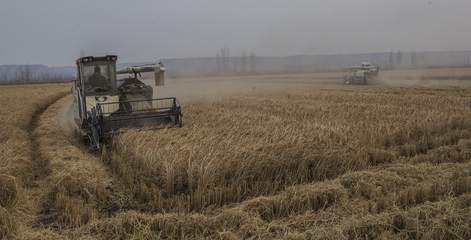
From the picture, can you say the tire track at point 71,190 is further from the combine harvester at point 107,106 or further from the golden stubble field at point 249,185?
the combine harvester at point 107,106

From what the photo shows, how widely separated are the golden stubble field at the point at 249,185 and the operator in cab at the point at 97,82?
2178mm

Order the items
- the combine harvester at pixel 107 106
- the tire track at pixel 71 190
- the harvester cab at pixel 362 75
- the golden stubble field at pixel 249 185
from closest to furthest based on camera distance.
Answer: the golden stubble field at pixel 249 185, the tire track at pixel 71 190, the combine harvester at pixel 107 106, the harvester cab at pixel 362 75

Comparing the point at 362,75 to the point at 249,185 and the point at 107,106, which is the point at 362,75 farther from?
the point at 249,185

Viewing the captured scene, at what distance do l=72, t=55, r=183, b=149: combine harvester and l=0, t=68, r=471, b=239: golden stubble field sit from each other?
583 mm

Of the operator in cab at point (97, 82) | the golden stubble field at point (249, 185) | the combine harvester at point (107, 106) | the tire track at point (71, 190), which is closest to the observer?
the golden stubble field at point (249, 185)

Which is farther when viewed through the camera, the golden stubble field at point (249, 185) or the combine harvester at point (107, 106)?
the combine harvester at point (107, 106)

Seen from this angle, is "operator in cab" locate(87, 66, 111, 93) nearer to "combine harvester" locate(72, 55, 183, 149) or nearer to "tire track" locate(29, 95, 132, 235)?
"combine harvester" locate(72, 55, 183, 149)

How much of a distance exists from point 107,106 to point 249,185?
20.9 feet

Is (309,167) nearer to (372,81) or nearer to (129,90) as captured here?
(129,90)

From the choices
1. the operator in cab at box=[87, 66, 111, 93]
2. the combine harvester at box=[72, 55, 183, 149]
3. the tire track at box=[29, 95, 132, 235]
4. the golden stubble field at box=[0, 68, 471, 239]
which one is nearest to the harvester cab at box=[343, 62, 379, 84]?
the golden stubble field at box=[0, 68, 471, 239]

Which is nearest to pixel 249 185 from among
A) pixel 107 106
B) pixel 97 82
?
pixel 107 106

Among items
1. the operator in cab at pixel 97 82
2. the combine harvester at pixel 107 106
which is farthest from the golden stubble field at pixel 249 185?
the operator in cab at pixel 97 82

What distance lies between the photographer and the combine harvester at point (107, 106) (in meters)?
8.73

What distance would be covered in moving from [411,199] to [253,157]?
2507 mm
